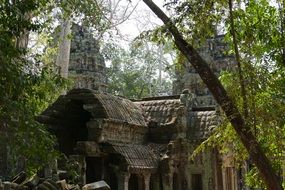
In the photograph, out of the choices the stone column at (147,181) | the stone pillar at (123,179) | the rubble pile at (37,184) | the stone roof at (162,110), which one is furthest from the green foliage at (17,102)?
the stone roof at (162,110)

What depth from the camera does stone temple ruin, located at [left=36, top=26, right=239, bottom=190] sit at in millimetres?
14250

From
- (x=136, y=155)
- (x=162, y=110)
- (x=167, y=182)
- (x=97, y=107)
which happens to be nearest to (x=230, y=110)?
(x=97, y=107)

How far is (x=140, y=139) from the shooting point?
16453 millimetres

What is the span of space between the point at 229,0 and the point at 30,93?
11.7 ft

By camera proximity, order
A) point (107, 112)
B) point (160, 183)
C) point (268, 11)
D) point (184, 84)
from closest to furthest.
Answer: point (268, 11)
point (107, 112)
point (160, 183)
point (184, 84)

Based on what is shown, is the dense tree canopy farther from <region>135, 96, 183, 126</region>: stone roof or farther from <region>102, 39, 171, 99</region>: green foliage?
<region>102, 39, 171, 99</region>: green foliage

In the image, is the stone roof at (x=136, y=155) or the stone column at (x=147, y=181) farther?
the stone column at (x=147, y=181)

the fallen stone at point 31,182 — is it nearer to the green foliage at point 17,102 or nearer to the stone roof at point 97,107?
the green foliage at point 17,102

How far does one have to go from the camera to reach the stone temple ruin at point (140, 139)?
46.8ft

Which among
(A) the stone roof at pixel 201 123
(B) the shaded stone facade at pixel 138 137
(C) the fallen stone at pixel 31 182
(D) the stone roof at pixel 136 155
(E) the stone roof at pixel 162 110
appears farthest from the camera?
(E) the stone roof at pixel 162 110

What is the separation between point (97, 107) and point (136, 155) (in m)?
1.85

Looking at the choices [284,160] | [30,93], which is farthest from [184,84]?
[30,93]

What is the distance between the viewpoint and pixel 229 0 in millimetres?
8273

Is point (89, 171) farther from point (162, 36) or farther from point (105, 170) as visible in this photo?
point (162, 36)
